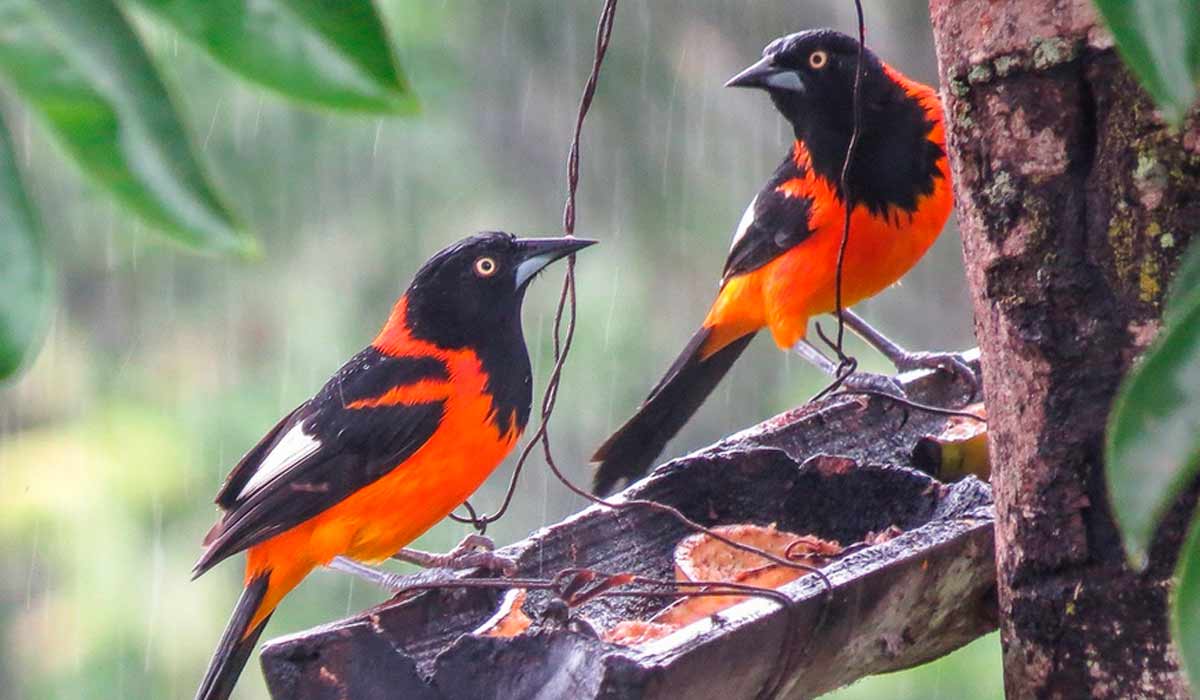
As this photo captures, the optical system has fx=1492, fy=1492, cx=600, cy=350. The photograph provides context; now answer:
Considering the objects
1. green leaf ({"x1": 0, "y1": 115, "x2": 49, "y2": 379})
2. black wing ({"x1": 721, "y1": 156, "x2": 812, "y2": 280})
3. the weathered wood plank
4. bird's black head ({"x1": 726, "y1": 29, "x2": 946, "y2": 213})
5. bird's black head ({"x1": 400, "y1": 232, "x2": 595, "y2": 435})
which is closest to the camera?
green leaf ({"x1": 0, "y1": 115, "x2": 49, "y2": 379})

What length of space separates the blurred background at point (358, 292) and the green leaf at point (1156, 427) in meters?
5.45

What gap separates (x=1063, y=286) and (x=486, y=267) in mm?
1812

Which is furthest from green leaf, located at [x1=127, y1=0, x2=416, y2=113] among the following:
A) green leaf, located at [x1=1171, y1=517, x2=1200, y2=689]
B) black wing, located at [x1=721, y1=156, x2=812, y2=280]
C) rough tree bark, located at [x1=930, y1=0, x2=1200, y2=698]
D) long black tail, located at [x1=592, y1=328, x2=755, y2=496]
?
black wing, located at [x1=721, y1=156, x2=812, y2=280]

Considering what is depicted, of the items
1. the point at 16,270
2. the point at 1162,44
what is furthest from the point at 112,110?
the point at 1162,44

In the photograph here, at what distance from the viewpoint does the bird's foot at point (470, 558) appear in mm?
2738

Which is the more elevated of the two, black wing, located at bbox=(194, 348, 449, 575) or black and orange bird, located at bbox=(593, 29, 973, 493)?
black and orange bird, located at bbox=(593, 29, 973, 493)

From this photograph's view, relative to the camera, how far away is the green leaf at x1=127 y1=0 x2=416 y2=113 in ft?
2.51

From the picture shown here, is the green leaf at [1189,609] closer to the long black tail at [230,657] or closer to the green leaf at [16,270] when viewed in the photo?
the green leaf at [16,270]

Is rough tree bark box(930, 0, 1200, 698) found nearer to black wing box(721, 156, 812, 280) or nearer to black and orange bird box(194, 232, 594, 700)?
black and orange bird box(194, 232, 594, 700)

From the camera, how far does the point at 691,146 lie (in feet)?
26.2

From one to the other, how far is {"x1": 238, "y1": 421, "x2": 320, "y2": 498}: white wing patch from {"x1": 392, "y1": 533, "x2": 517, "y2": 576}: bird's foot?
394mm

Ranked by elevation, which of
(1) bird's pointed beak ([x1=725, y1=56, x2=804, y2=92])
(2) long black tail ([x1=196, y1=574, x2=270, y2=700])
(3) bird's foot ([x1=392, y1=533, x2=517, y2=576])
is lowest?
(2) long black tail ([x1=196, y1=574, x2=270, y2=700])

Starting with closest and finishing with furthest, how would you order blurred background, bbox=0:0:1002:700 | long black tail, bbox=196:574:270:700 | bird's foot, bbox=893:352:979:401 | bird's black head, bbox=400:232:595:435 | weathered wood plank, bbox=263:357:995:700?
weathered wood plank, bbox=263:357:995:700 → long black tail, bbox=196:574:270:700 → bird's black head, bbox=400:232:595:435 → bird's foot, bbox=893:352:979:401 → blurred background, bbox=0:0:1002:700

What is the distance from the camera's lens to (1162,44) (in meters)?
0.74
